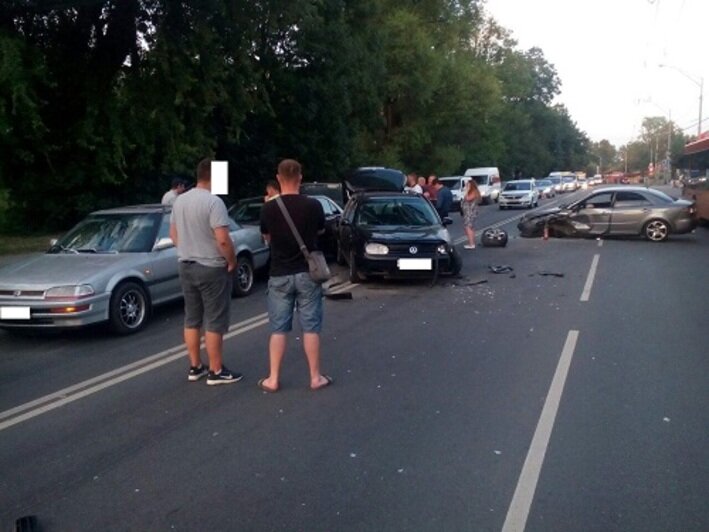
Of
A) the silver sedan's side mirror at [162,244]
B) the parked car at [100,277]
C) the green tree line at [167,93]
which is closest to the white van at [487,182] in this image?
the green tree line at [167,93]

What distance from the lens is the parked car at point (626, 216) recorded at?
19234 mm

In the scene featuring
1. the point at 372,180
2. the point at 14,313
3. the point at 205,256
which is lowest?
the point at 14,313

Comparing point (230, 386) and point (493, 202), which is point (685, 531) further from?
point (493, 202)

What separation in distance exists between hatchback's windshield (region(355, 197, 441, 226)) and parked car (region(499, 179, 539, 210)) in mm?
23844

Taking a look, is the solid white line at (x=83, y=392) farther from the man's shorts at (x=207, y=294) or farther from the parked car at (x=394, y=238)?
the parked car at (x=394, y=238)

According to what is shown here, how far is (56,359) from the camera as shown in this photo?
8.27 meters

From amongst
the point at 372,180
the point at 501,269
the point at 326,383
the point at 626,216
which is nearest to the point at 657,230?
the point at 626,216

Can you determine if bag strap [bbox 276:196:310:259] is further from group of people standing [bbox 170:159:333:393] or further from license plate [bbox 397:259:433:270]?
license plate [bbox 397:259:433:270]

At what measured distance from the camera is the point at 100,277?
8.88m

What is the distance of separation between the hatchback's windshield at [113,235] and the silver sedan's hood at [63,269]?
22 centimetres

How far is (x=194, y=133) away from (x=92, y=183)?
3.43 m

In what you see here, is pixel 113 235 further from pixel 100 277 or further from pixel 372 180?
pixel 372 180

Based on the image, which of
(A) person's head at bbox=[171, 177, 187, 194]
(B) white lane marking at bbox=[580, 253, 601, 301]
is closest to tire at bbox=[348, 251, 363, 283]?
(A) person's head at bbox=[171, 177, 187, 194]

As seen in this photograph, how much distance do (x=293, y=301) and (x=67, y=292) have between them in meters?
3.44
